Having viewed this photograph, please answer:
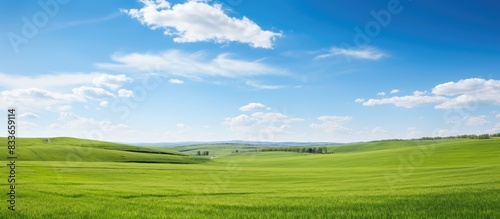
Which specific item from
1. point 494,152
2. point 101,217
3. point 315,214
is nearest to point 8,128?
point 101,217

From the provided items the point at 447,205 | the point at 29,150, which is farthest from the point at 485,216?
the point at 29,150

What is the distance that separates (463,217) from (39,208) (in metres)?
15.0

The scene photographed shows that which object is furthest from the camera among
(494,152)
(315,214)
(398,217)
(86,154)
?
(86,154)

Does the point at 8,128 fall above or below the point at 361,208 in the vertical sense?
above

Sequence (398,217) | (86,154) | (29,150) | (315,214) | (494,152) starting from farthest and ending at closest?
(86,154) < (29,150) < (494,152) < (315,214) < (398,217)

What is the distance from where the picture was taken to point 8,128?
49.1ft

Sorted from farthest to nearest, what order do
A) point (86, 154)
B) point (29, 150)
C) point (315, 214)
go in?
point (86, 154), point (29, 150), point (315, 214)

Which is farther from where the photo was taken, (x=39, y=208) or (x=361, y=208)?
(x=361, y=208)

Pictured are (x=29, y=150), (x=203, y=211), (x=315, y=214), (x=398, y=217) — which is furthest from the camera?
(x=29, y=150)

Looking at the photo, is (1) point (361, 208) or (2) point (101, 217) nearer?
(2) point (101, 217)

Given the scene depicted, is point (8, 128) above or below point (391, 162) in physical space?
above

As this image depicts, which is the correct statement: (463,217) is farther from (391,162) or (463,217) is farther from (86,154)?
(86,154)

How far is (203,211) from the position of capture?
15.6m

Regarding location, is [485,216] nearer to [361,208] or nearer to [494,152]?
[361,208]
